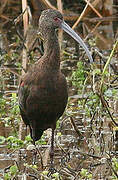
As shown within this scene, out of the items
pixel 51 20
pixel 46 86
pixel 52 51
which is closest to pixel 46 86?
pixel 46 86

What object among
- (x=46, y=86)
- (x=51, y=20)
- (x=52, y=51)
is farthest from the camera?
(x=51, y=20)

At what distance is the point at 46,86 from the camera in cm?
585

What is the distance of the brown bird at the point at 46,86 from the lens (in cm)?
588

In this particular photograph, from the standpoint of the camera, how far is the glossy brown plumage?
5.88 m

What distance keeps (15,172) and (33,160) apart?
1.10 m

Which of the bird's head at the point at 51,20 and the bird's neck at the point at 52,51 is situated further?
the bird's head at the point at 51,20

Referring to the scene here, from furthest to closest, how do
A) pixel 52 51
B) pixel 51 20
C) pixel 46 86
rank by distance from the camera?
pixel 51 20, pixel 52 51, pixel 46 86

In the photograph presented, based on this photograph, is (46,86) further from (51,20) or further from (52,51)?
(51,20)

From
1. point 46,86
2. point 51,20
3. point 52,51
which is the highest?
point 51,20

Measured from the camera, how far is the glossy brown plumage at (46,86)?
19.3 ft

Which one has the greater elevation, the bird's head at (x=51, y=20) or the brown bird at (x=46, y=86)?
the bird's head at (x=51, y=20)

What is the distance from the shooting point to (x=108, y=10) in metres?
13.1

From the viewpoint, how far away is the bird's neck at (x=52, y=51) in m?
5.95

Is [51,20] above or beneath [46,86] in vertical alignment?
above
